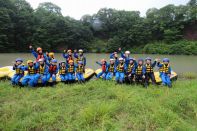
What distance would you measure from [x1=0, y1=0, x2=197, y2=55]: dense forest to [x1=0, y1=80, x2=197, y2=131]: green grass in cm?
2330

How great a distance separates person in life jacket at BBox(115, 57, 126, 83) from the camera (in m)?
8.44

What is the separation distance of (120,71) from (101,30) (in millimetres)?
32608

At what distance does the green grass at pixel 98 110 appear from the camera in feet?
15.2

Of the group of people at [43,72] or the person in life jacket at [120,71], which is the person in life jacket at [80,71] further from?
the person in life jacket at [120,71]

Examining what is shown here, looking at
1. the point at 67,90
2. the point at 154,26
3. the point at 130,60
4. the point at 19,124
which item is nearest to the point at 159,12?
the point at 154,26

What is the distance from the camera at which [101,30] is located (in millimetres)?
40719

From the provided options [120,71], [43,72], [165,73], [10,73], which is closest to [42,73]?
[43,72]

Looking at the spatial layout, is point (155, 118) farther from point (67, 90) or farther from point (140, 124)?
point (67, 90)

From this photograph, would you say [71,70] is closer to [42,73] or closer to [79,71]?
[79,71]

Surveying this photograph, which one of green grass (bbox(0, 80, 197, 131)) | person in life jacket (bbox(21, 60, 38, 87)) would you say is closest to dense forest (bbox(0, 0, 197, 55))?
person in life jacket (bbox(21, 60, 38, 87))

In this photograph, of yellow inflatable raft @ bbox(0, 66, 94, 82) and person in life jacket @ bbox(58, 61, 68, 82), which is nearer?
person in life jacket @ bbox(58, 61, 68, 82)

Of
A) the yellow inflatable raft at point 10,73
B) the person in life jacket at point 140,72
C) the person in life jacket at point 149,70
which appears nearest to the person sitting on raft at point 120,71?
the person in life jacket at point 140,72

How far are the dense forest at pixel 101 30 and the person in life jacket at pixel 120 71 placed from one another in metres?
21.9

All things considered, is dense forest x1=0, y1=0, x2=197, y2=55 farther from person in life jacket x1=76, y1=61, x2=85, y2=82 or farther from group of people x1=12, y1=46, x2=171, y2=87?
person in life jacket x1=76, y1=61, x2=85, y2=82
